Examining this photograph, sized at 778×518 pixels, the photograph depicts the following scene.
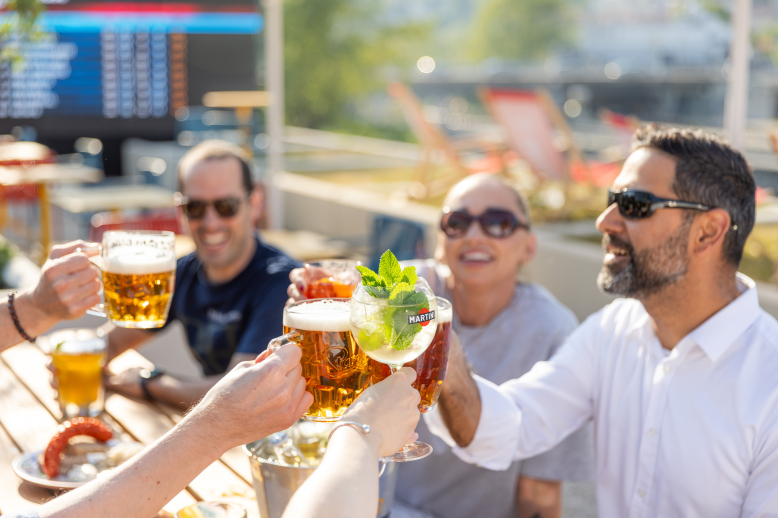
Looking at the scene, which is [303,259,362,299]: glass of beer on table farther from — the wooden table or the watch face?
the watch face

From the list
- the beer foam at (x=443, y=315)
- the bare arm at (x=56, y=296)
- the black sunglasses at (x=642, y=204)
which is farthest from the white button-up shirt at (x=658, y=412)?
the bare arm at (x=56, y=296)

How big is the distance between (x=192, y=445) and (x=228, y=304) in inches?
61.0

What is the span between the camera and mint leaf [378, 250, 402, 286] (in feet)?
4.26

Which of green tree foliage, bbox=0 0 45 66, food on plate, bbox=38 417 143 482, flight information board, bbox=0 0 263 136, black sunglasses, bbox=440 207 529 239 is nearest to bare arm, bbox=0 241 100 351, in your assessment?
food on plate, bbox=38 417 143 482

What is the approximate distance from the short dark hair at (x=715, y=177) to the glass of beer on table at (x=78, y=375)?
162 cm

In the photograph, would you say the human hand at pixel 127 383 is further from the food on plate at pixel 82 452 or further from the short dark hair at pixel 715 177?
the short dark hair at pixel 715 177

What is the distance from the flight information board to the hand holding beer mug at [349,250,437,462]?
8.46m

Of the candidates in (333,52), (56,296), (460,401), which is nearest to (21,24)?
(56,296)

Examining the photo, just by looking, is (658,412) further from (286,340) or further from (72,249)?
(72,249)

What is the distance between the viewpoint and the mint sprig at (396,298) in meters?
1.27

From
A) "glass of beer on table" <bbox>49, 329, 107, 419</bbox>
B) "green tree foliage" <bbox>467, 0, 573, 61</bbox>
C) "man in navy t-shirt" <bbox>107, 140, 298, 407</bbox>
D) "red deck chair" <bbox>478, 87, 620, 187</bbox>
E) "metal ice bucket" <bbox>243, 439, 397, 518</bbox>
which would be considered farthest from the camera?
"green tree foliage" <bbox>467, 0, 573, 61</bbox>

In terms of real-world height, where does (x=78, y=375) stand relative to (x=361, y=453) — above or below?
below

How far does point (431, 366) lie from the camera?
1421 millimetres

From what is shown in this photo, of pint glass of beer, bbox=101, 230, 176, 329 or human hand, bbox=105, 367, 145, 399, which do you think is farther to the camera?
human hand, bbox=105, 367, 145, 399
